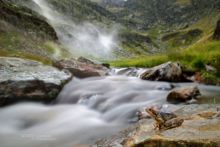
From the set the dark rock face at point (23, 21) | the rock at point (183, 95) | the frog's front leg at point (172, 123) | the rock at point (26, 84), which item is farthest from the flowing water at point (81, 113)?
the dark rock face at point (23, 21)

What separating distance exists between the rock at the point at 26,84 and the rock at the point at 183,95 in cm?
850

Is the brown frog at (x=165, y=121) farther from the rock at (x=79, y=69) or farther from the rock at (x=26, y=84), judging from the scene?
the rock at (x=79, y=69)

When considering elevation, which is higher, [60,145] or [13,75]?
[13,75]

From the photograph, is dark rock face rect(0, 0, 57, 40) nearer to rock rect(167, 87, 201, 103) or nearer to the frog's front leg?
rock rect(167, 87, 201, 103)

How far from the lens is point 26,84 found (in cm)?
2261

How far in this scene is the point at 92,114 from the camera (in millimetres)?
19859

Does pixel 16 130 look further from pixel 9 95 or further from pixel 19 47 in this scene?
pixel 19 47

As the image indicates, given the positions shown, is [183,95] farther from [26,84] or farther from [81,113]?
[26,84]

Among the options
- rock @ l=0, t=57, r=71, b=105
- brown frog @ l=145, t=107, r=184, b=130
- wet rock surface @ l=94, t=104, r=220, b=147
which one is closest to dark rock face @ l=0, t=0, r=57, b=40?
rock @ l=0, t=57, r=71, b=105

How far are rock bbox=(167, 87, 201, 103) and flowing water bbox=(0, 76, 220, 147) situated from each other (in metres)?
0.59

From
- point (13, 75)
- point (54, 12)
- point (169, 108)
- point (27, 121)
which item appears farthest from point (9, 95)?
point (54, 12)

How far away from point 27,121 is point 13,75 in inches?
202

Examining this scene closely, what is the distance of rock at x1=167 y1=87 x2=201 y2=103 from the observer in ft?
61.7

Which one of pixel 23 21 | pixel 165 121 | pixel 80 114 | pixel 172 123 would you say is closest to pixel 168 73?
pixel 80 114
